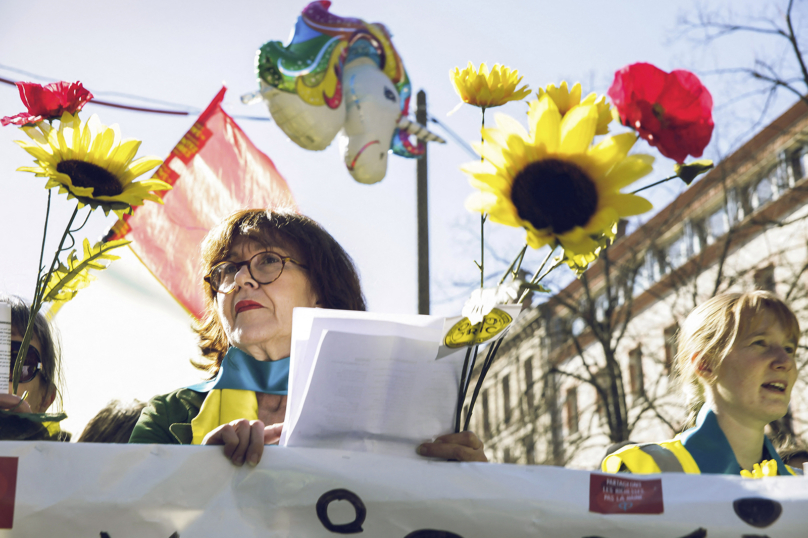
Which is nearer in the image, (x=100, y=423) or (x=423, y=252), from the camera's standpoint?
(x=100, y=423)

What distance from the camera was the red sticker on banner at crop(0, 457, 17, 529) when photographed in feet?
4.31

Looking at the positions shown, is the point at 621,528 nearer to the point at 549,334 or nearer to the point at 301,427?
the point at 301,427

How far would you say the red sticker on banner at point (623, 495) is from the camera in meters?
1.47

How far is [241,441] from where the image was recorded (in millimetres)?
1450

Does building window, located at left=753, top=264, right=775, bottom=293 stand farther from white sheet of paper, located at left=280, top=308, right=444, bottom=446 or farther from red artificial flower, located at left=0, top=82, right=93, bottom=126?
red artificial flower, located at left=0, top=82, right=93, bottom=126

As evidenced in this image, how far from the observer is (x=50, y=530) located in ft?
4.36

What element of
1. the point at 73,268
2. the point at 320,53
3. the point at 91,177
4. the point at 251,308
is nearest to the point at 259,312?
the point at 251,308

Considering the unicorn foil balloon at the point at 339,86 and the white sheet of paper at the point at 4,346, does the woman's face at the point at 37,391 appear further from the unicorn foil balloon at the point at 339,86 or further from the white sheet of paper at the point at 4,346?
the unicorn foil balloon at the point at 339,86

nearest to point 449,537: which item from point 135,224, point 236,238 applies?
point 236,238

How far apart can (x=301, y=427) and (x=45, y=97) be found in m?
0.84

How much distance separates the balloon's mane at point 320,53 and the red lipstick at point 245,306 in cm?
299

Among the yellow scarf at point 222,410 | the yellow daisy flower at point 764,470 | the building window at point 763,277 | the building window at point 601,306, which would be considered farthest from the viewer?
the building window at point 601,306

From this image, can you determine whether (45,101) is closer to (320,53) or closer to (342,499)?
(342,499)

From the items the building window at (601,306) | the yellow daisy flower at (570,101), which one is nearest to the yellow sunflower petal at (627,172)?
the yellow daisy flower at (570,101)
